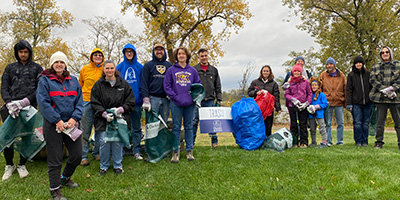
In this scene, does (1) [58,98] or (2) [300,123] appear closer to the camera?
(1) [58,98]

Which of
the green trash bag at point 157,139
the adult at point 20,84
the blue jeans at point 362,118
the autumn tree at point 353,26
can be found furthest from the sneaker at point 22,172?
the autumn tree at point 353,26

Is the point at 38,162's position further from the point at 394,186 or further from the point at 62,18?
the point at 62,18

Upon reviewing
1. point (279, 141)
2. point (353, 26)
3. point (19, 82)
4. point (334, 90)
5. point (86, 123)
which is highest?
point (353, 26)

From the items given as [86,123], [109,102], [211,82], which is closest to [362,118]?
[211,82]

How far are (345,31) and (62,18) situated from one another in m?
24.2

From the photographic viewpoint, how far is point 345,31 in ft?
61.7

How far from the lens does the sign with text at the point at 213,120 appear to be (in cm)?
559

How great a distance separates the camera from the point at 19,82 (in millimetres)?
4117

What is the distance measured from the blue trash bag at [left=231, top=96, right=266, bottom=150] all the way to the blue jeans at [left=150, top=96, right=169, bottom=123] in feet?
5.57

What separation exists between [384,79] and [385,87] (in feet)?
0.78

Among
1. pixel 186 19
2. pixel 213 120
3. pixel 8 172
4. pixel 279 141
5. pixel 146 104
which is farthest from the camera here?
pixel 186 19

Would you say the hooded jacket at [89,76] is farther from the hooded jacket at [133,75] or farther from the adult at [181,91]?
the adult at [181,91]

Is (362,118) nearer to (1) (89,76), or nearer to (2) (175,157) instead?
(2) (175,157)

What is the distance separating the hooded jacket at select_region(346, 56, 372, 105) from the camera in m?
5.88
